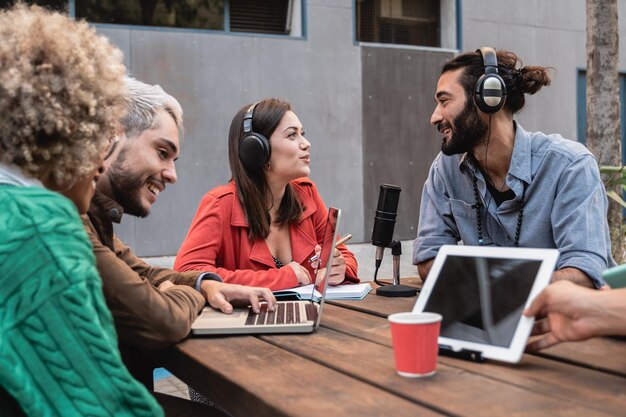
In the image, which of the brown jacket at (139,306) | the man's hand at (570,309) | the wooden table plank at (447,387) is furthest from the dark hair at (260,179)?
the man's hand at (570,309)

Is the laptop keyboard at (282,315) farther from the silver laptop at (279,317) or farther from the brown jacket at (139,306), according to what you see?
the brown jacket at (139,306)

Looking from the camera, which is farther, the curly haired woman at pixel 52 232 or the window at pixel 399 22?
the window at pixel 399 22

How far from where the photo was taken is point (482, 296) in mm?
1511

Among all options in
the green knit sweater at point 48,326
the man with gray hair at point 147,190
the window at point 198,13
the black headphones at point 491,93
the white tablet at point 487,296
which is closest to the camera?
the green knit sweater at point 48,326

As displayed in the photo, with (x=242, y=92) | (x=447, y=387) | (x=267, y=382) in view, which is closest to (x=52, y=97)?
(x=267, y=382)

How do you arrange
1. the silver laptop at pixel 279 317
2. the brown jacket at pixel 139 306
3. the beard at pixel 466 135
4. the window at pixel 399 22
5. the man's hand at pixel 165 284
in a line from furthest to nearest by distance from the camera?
the window at pixel 399 22 < the beard at pixel 466 135 < the man's hand at pixel 165 284 < the silver laptop at pixel 279 317 < the brown jacket at pixel 139 306

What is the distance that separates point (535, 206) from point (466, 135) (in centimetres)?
46

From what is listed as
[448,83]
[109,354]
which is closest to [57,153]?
[109,354]

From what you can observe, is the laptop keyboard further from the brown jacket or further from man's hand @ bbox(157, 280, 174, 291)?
man's hand @ bbox(157, 280, 174, 291)

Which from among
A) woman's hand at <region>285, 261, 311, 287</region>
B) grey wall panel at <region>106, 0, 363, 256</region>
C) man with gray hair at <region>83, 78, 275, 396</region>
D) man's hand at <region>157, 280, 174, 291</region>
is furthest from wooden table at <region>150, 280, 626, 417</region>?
grey wall panel at <region>106, 0, 363, 256</region>

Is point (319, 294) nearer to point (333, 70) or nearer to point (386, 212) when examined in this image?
point (386, 212)

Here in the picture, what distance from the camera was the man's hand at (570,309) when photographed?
4.36ft

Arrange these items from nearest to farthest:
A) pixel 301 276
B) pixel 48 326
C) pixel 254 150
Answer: pixel 48 326
pixel 301 276
pixel 254 150

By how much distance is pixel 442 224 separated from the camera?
2.90 metres
